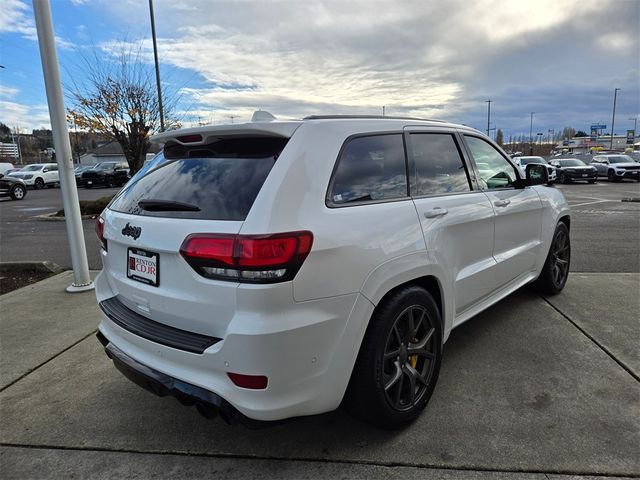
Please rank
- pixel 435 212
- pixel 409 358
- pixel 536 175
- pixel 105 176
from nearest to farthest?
pixel 409 358 < pixel 435 212 < pixel 536 175 < pixel 105 176

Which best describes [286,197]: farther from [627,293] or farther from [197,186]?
[627,293]

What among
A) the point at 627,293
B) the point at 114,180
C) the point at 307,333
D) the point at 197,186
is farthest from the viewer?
the point at 114,180

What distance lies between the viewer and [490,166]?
3.94 meters

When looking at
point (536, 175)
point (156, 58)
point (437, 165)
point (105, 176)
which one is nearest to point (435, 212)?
point (437, 165)

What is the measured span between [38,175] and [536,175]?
34.5m

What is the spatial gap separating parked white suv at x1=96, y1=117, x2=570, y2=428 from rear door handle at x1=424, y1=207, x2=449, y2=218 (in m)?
0.01

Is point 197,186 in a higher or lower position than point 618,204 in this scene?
higher

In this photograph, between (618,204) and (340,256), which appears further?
(618,204)

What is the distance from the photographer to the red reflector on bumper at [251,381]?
2.06 m

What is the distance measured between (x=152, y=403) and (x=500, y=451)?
2234 mm

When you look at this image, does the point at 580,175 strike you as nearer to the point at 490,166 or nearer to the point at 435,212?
the point at 490,166

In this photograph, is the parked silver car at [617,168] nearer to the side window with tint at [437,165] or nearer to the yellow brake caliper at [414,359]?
the side window with tint at [437,165]

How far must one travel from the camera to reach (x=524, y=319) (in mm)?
4383

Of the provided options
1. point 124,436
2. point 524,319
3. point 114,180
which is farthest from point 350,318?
point 114,180
